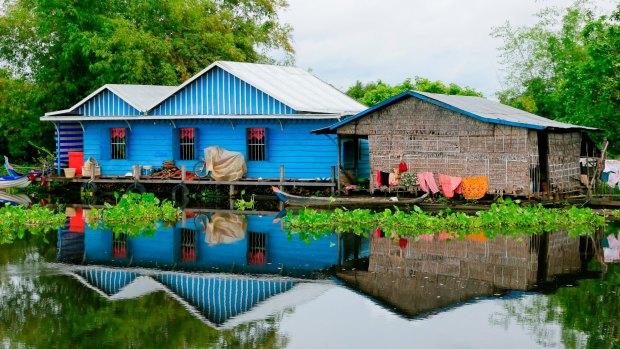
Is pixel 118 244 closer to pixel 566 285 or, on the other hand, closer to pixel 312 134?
pixel 566 285

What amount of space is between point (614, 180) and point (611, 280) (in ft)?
41.0

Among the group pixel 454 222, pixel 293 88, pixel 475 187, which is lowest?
pixel 454 222

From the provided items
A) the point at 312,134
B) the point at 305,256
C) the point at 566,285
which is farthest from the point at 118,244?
the point at 312,134

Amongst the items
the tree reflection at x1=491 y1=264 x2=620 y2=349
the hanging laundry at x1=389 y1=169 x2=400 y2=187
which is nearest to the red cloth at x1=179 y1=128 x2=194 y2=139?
the hanging laundry at x1=389 y1=169 x2=400 y2=187

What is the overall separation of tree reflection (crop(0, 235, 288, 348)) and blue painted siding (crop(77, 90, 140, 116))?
19.6 meters

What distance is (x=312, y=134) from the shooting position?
32.0m

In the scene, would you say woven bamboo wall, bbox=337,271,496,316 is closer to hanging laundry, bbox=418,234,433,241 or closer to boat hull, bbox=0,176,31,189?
hanging laundry, bbox=418,234,433,241

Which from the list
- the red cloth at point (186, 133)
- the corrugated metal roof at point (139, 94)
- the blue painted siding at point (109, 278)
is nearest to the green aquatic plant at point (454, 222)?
the blue painted siding at point (109, 278)

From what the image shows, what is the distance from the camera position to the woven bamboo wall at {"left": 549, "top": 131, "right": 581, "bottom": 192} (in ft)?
88.8

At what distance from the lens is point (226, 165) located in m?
33.1

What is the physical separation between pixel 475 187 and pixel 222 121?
1109 cm

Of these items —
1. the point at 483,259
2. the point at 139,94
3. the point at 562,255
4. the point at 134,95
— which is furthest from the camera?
the point at 139,94

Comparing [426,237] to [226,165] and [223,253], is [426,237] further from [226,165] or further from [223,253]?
[226,165]

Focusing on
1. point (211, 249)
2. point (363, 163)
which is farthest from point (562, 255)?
point (363, 163)
